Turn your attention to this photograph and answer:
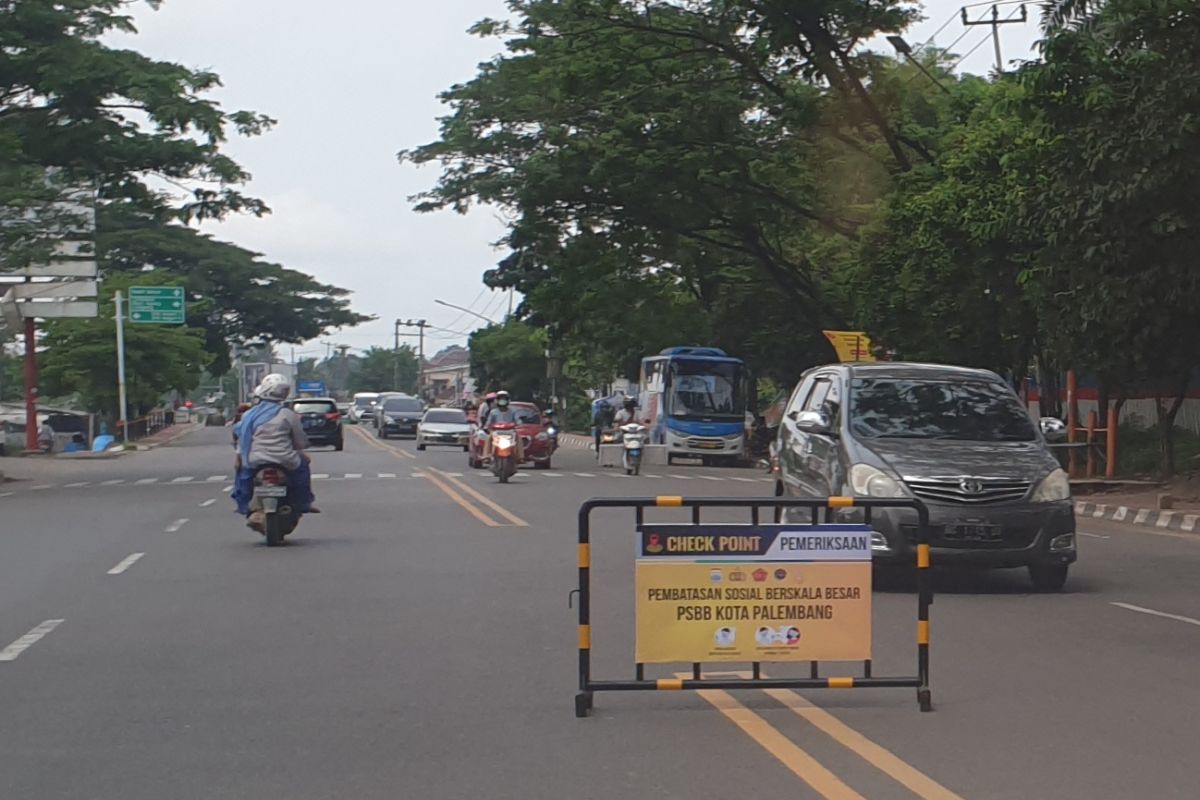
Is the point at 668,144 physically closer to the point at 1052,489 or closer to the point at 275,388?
the point at 275,388

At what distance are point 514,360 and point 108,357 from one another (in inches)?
931

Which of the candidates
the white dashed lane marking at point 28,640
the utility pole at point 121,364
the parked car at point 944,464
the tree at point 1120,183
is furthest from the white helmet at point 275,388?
the utility pole at point 121,364

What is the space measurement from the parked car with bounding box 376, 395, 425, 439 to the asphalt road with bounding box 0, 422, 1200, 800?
4803 centimetres

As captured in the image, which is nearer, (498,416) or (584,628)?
(584,628)

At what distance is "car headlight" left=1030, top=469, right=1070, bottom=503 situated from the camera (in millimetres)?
12789

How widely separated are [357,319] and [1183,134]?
214 ft

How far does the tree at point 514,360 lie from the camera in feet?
259

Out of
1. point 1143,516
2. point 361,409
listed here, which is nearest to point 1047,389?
point 1143,516

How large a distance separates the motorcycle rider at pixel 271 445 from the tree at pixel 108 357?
4456 cm

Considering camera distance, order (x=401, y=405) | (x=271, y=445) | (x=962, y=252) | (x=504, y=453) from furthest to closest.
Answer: (x=401, y=405)
(x=504, y=453)
(x=962, y=252)
(x=271, y=445)

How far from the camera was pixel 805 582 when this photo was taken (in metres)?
7.94

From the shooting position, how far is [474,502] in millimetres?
23438

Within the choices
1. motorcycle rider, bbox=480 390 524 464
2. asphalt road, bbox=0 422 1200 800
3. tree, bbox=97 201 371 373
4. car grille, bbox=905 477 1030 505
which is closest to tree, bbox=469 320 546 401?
tree, bbox=97 201 371 373

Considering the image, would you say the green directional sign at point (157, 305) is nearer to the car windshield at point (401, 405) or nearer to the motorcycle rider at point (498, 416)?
the car windshield at point (401, 405)
